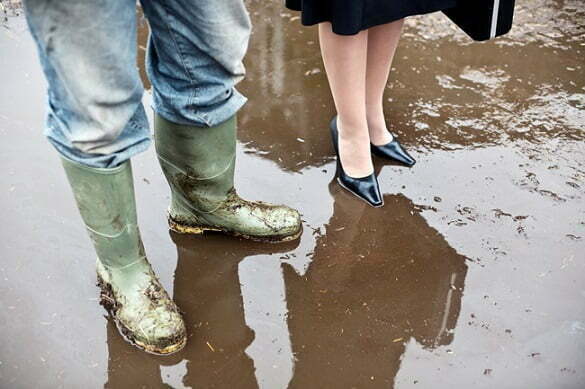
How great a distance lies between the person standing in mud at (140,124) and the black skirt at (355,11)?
0.30 metres

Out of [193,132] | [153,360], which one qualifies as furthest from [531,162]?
[153,360]

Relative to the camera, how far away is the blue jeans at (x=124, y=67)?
3.93 ft

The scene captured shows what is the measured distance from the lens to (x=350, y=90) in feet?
6.34

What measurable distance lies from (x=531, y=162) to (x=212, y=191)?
1266mm

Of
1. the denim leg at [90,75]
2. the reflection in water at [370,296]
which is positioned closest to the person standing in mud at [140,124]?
the denim leg at [90,75]

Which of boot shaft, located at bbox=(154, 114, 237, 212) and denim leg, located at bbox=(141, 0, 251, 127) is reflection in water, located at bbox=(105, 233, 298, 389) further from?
denim leg, located at bbox=(141, 0, 251, 127)

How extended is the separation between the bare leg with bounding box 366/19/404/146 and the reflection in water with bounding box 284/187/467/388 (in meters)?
0.33

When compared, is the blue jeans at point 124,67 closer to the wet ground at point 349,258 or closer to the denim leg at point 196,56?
the denim leg at point 196,56

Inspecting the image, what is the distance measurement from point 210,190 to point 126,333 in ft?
1.64

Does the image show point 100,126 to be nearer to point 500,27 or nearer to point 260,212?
point 260,212

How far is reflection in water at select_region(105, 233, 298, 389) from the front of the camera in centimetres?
156

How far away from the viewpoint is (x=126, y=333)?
1.65m

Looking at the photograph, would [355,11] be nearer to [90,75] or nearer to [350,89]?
[350,89]

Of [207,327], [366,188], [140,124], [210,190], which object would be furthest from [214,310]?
[366,188]
